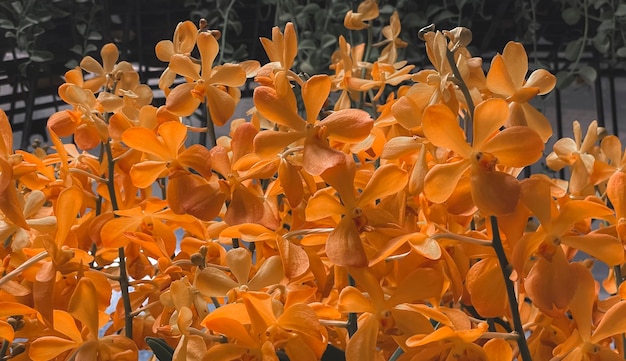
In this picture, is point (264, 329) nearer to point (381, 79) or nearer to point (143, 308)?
point (143, 308)

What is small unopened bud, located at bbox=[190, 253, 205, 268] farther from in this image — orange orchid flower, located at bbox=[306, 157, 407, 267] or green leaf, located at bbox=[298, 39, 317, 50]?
green leaf, located at bbox=[298, 39, 317, 50]

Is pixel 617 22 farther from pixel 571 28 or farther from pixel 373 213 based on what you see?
pixel 373 213

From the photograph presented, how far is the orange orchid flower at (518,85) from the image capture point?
31 cm

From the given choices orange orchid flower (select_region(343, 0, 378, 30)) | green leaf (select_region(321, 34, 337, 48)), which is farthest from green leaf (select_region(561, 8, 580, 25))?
orange orchid flower (select_region(343, 0, 378, 30))

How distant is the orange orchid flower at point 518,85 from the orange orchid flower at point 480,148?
3cm

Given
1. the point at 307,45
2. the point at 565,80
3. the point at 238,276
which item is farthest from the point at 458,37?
the point at 565,80

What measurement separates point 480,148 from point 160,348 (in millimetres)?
156

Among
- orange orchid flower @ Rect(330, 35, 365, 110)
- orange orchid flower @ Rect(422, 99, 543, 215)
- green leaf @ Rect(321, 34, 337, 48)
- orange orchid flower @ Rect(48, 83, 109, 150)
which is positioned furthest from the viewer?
green leaf @ Rect(321, 34, 337, 48)

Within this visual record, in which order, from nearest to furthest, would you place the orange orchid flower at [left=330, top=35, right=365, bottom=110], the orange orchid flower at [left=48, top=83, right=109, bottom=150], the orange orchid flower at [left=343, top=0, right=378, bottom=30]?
the orange orchid flower at [left=48, top=83, right=109, bottom=150] → the orange orchid flower at [left=330, top=35, right=365, bottom=110] → the orange orchid flower at [left=343, top=0, right=378, bottom=30]

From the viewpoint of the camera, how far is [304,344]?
0.29 metres

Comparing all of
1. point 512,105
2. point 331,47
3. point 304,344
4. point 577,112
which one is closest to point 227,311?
point 304,344

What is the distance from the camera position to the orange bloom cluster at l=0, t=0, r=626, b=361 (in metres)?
0.28

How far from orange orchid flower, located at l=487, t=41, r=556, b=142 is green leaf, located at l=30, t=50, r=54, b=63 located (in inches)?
54.9

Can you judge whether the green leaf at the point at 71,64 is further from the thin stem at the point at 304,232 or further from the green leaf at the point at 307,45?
the thin stem at the point at 304,232
